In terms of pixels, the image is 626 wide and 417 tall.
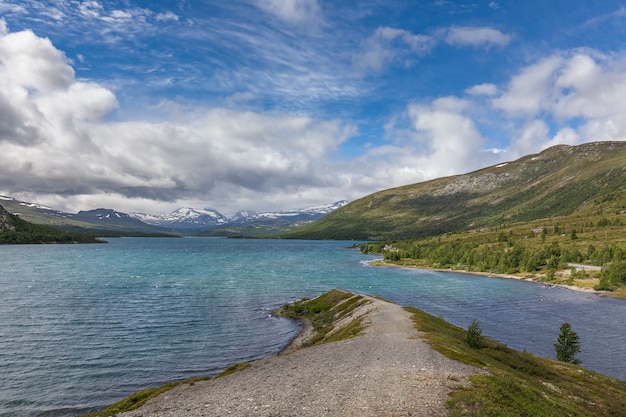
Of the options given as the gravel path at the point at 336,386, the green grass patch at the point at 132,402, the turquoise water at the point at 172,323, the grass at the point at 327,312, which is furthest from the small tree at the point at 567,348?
the green grass patch at the point at 132,402

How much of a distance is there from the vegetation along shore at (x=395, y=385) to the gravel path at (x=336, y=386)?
0.26ft

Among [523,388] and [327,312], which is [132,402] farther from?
[327,312]

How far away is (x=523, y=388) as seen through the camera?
106ft

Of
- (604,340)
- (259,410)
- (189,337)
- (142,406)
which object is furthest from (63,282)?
(604,340)

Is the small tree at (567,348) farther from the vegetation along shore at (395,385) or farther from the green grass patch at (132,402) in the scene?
the green grass patch at (132,402)

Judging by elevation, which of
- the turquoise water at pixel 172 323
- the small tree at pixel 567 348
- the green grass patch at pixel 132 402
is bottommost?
the turquoise water at pixel 172 323

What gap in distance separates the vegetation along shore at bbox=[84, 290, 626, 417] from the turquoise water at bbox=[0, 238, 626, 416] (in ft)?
42.5

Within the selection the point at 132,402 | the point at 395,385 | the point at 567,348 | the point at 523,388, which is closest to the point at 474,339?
the point at 567,348

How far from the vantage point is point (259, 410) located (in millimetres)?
27922

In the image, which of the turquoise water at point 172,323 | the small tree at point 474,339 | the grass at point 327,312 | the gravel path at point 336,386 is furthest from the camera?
the grass at point 327,312

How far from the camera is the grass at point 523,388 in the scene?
27.7 m

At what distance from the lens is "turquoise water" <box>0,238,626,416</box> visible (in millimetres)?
50672

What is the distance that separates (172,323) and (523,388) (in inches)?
2738

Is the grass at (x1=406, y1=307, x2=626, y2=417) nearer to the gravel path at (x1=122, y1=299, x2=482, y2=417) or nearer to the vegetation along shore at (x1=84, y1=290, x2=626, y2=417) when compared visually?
the vegetation along shore at (x1=84, y1=290, x2=626, y2=417)
